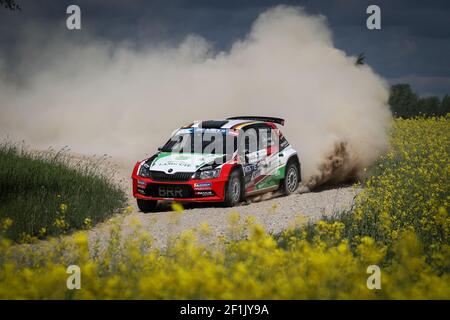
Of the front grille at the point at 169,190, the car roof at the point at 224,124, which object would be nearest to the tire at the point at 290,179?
the car roof at the point at 224,124

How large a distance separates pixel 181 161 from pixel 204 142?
812mm

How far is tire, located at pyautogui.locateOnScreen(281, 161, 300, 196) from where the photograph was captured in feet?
56.2

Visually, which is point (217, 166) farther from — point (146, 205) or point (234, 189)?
point (146, 205)

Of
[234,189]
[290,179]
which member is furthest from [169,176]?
[290,179]

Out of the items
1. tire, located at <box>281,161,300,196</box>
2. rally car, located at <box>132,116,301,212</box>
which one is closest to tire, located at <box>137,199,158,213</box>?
rally car, located at <box>132,116,301,212</box>

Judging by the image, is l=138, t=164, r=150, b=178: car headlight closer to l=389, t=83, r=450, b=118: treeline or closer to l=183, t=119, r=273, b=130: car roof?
l=183, t=119, r=273, b=130: car roof

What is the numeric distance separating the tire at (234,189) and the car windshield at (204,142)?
Result: 1.77ft

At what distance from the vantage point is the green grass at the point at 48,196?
1302cm

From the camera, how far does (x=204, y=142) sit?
52.1ft

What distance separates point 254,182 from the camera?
16047 mm

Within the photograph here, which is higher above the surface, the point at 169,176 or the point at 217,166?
the point at 217,166

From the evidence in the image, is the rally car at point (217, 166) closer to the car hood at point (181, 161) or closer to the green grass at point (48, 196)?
the car hood at point (181, 161)

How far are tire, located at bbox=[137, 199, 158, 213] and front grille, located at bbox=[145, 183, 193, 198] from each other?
36cm
